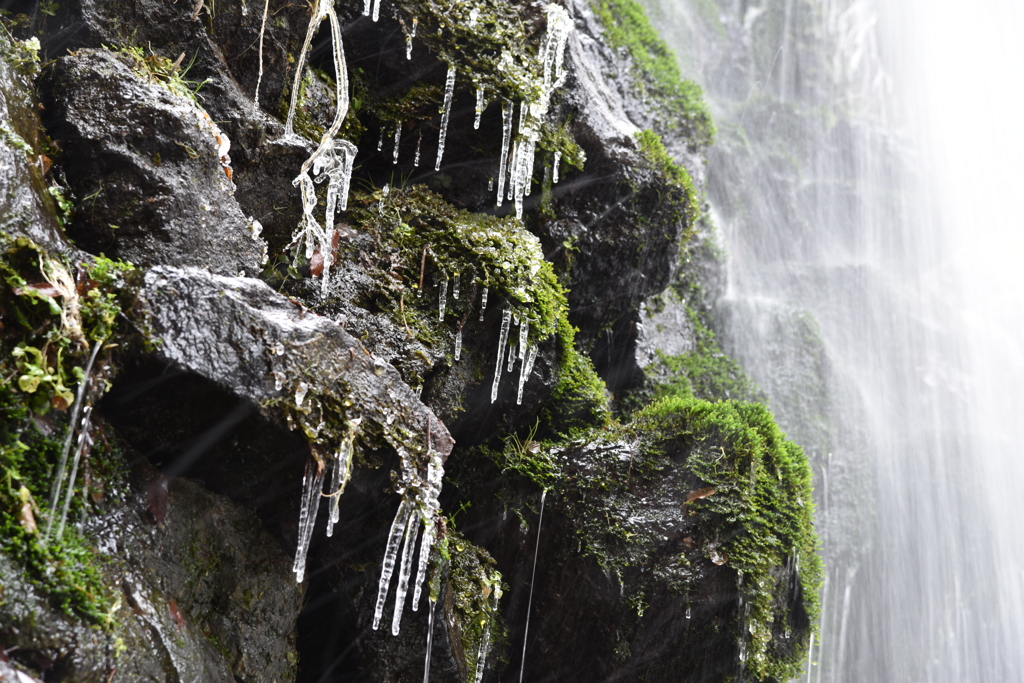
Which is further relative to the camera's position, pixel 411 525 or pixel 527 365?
pixel 527 365

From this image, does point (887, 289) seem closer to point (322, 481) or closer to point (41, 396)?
point (322, 481)

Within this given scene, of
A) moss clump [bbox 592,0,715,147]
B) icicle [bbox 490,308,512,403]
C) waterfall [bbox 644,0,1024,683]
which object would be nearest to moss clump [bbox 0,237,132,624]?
icicle [bbox 490,308,512,403]

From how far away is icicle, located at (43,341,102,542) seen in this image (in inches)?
101

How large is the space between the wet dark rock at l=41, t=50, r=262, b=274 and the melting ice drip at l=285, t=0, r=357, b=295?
0.52m

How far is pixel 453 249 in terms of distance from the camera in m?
4.67

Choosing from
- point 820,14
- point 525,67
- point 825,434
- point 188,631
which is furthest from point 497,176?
point 820,14

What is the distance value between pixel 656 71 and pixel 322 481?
7.36m

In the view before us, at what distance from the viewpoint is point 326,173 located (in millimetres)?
4512

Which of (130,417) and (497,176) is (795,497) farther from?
(130,417)

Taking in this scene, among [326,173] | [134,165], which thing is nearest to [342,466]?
[134,165]

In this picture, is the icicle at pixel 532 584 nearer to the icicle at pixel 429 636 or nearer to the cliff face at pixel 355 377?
the cliff face at pixel 355 377

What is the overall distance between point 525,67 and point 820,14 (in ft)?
34.5

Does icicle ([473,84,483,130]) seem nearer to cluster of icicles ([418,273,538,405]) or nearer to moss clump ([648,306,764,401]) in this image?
cluster of icicles ([418,273,538,405])

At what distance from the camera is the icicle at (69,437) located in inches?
101
